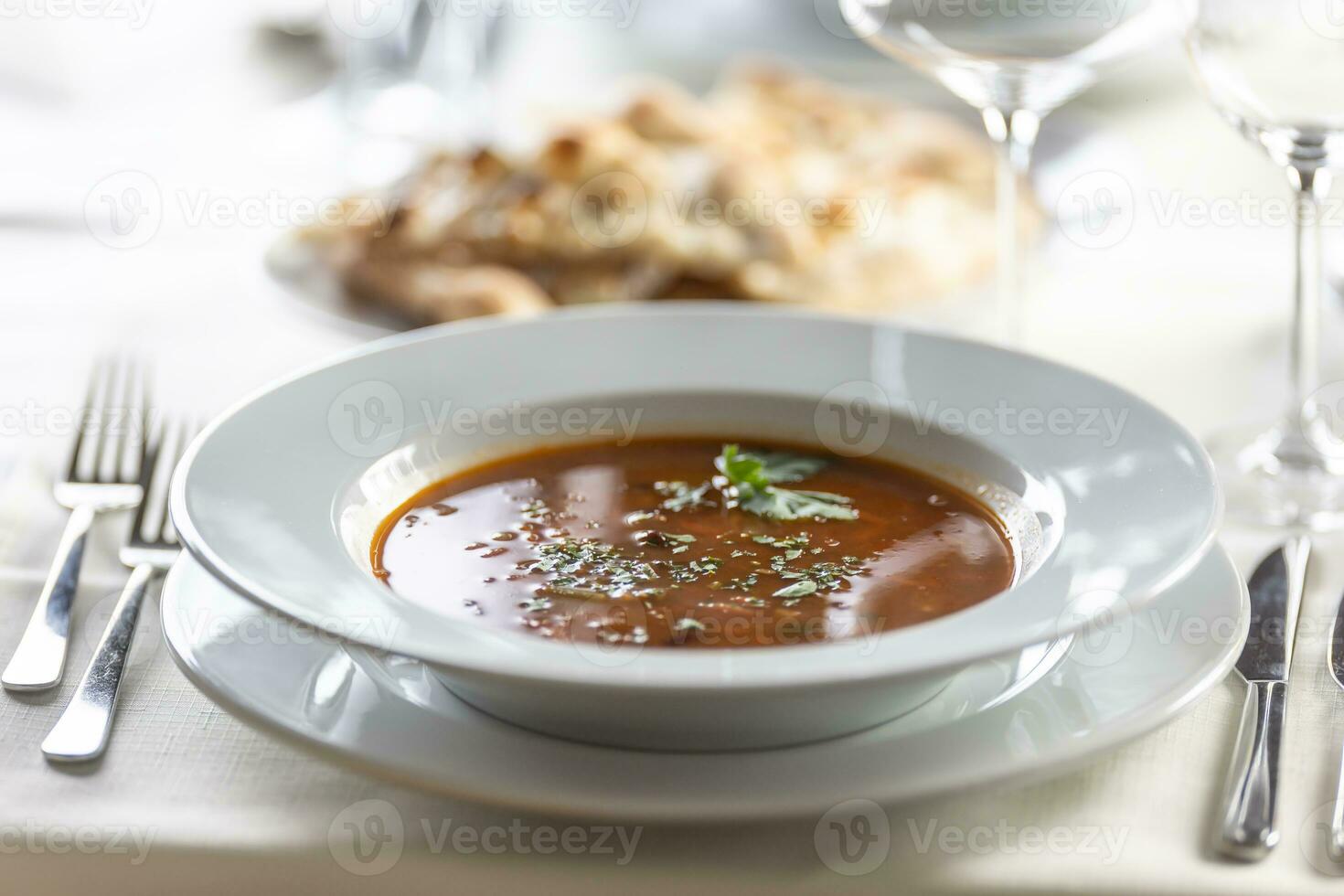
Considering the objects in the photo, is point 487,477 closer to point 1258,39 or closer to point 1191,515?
point 1191,515

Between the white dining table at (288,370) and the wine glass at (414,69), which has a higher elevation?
the wine glass at (414,69)

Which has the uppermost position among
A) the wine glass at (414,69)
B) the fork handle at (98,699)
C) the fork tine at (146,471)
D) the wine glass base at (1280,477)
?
the wine glass at (414,69)

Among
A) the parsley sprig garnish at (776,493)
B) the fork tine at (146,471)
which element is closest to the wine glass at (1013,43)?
the parsley sprig garnish at (776,493)

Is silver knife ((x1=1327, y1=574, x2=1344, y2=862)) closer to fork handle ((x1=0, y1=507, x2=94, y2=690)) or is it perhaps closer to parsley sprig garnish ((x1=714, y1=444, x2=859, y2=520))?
parsley sprig garnish ((x1=714, y1=444, x2=859, y2=520))

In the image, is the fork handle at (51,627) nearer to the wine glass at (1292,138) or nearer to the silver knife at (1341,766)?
the silver knife at (1341,766)

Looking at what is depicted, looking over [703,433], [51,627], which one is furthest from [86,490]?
[703,433]

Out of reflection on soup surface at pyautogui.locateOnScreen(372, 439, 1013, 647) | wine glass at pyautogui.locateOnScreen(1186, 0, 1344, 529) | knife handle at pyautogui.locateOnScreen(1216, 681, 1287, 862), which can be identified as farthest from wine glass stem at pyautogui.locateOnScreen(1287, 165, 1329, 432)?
knife handle at pyautogui.locateOnScreen(1216, 681, 1287, 862)

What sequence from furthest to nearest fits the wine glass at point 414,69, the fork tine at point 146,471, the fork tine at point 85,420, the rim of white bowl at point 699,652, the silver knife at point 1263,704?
the wine glass at point 414,69 < the fork tine at point 85,420 < the fork tine at point 146,471 < the silver knife at point 1263,704 < the rim of white bowl at point 699,652
